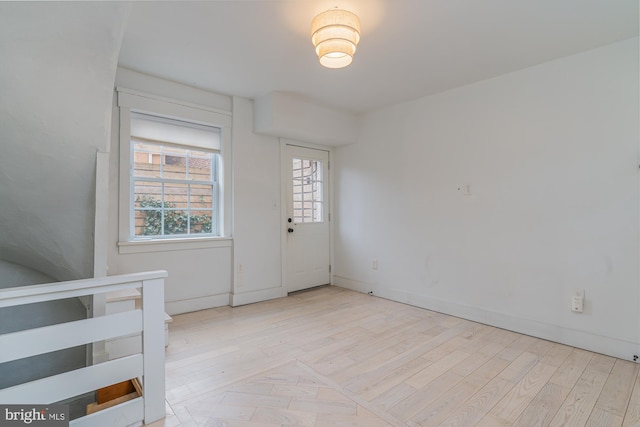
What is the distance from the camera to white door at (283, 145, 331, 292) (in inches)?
164

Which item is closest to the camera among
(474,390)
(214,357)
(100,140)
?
(100,140)

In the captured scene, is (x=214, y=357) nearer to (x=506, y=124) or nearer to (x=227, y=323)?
(x=227, y=323)

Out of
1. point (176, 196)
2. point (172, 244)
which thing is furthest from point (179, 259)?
point (176, 196)

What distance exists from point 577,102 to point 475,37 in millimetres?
1075

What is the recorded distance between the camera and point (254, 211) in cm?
377

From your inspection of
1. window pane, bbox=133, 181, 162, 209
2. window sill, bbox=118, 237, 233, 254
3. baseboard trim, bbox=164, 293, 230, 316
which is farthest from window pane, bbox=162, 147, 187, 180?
baseboard trim, bbox=164, 293, 230, 316

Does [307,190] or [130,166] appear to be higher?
[130,166]

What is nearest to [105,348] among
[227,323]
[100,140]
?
[227,323]

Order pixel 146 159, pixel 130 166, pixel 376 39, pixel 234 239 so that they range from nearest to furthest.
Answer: pixel 376 39 < pixel 130 166 < pixel 146 159 < pixel 234 239

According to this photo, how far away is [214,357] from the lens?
231 centimetres

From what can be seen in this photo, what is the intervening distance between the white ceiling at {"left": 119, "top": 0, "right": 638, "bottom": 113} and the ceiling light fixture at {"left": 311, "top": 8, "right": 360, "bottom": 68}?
76 millimetres

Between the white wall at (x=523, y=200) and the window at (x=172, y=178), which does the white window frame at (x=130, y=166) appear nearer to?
the window at (x=172, y=178)

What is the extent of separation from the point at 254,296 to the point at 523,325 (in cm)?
287

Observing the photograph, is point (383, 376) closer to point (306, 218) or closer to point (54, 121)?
point (54, 121)
